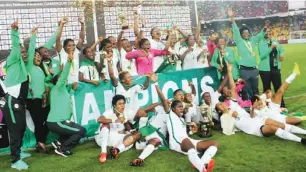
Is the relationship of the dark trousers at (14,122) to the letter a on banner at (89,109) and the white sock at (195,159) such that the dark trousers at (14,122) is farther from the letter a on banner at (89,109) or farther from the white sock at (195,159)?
the white sock at (195,159)

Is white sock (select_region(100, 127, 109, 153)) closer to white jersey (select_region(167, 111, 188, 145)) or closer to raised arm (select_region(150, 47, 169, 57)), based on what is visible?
white jersey (select_region(167, 111, 188, 145))

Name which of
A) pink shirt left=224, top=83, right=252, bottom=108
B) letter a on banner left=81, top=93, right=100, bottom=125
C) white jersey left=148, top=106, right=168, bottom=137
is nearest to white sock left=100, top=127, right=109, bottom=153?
white jersey left=148, top=106, right=168, bottom=137

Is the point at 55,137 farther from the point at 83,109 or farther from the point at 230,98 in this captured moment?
the point at 230,98

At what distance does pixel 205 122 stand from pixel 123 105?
139 centimetres

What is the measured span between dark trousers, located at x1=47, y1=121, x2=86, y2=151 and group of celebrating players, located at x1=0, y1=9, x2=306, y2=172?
13 millimetres

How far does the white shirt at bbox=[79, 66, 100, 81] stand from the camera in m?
5.74

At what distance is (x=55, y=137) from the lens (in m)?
5.53

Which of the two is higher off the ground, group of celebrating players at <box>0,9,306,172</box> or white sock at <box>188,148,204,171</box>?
group of celebrating players at <box>0,9,306,172</box>

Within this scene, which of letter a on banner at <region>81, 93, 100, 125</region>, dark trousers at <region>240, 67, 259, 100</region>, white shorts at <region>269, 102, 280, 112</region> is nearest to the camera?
letter a on banner at <region>81, 93, 100, 125</region>

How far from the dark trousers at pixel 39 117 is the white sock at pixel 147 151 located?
1.60m

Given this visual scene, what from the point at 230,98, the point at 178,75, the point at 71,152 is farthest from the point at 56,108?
the point at 230,98

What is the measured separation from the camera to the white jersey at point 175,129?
4.71 m

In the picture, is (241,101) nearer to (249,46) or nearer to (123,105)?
(249,46)

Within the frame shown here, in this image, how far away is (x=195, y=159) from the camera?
4.12m
